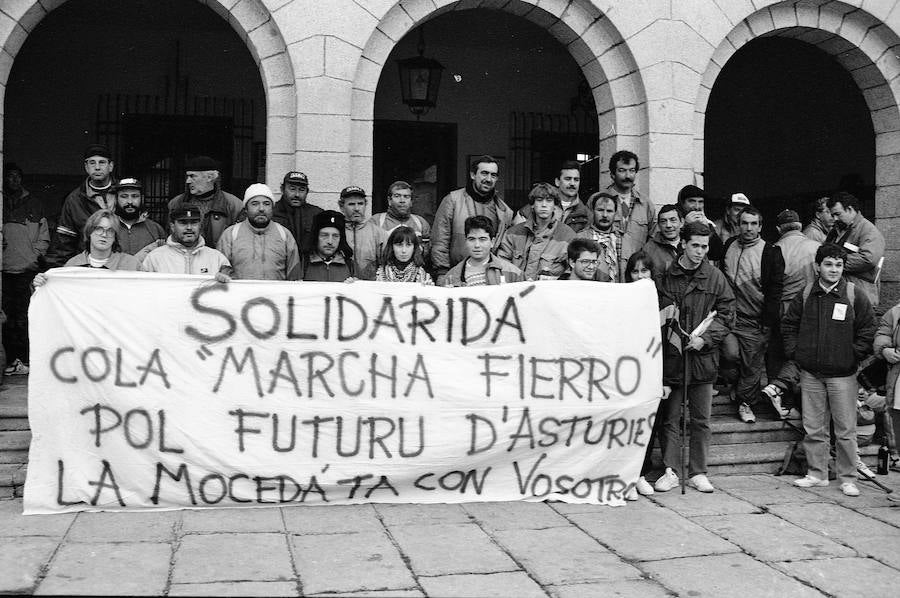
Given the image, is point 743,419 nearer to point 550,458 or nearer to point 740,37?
point 550,458

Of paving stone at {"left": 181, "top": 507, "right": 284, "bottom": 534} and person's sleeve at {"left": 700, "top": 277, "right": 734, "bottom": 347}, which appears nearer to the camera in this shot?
paving stone at {"left": 181, "top": 507, "right": 284, "bottom": 534}

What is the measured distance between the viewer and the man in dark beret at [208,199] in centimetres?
709

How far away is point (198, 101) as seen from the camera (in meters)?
11.6

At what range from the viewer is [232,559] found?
4.64 meters

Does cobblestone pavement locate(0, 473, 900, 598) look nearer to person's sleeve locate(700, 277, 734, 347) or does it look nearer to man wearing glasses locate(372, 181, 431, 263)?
person's sleeve locate(700, 277, 734, 347)

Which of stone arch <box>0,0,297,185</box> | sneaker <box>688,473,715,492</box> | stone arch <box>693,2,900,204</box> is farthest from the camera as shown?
stone arch <box>693,2,900,204</box>

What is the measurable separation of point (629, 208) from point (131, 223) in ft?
12.2

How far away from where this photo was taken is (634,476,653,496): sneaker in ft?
20.5

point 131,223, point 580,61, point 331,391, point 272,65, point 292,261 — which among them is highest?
point 580,61

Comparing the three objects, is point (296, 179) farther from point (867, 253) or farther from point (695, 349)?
point (867, 253)

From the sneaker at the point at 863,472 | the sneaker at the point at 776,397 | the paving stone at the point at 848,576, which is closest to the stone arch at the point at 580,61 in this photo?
the sneaker at the point at 776,397

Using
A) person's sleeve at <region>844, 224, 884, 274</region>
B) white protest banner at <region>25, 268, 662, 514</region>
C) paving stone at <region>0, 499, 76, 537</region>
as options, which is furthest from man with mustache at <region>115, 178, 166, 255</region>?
person's sleeve at <region>844, 224, 884, 274</region>

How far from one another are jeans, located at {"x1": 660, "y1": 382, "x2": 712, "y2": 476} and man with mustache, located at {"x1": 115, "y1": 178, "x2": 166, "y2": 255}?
3.68 m

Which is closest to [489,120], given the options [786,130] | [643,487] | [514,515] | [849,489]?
[786,130]
